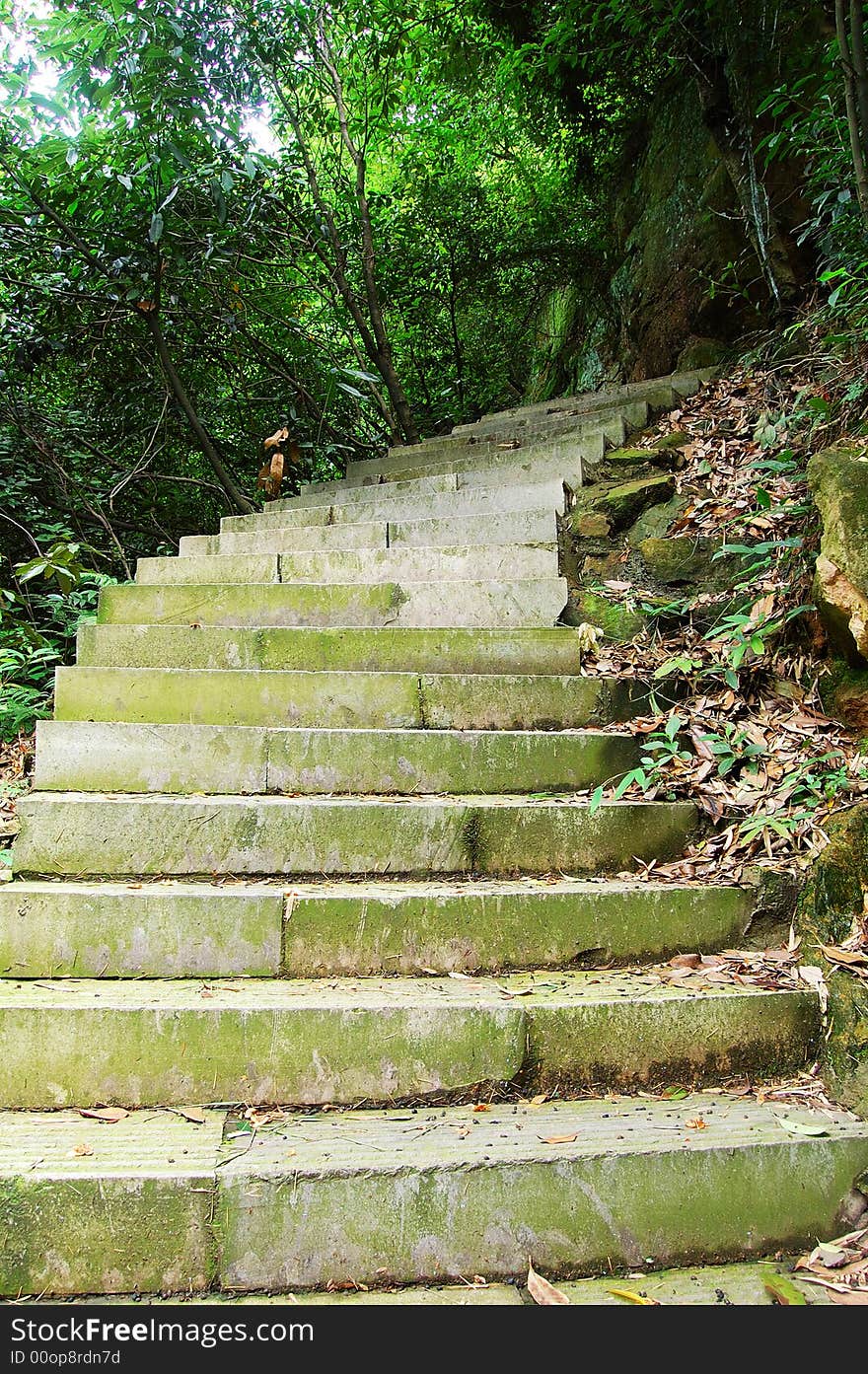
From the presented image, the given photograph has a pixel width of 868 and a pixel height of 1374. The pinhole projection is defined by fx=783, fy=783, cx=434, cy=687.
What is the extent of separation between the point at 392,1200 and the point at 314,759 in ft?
3.97

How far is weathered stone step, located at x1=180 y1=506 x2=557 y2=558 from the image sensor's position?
3.33m

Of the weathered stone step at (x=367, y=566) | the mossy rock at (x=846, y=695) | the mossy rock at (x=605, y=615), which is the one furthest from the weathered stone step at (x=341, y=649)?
the mossy rock at (x=846, y=695)

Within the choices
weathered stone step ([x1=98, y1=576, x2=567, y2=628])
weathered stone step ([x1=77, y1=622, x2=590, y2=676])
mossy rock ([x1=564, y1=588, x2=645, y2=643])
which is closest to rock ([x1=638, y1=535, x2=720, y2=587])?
mossy rock ([x1=564, y1=588, x2=645, y2=643])

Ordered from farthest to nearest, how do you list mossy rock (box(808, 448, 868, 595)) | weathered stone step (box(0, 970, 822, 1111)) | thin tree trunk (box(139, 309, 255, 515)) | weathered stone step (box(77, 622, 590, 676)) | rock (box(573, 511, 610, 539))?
thin tree trunk (box(139, 309, 255, 515)) → rock (box(573, 511, 610, 539)) → weathered stone step (box(77, 622, 590, 676)) → mossy rock (box(808, 448, 868, 595)) → weathered stone step (box(0, 970, 822, 1111))

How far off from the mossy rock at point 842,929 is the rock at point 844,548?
532 mm

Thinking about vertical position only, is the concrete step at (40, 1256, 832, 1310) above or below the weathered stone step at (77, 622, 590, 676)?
below

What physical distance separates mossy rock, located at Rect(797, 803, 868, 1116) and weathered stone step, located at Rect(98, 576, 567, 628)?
1.39 metres

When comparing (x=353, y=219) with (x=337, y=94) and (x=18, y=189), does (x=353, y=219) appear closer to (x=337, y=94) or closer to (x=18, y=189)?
(x=337, y=94)

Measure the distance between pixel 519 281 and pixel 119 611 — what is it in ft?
19.5

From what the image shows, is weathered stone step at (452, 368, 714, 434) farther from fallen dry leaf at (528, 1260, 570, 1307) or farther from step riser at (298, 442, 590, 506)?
fallen dry leaf at (528, 1260, 570, 1307)

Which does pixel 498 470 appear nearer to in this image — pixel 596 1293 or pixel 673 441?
pixel 673 441

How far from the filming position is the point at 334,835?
212 cm

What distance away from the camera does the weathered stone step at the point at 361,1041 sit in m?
1.63
